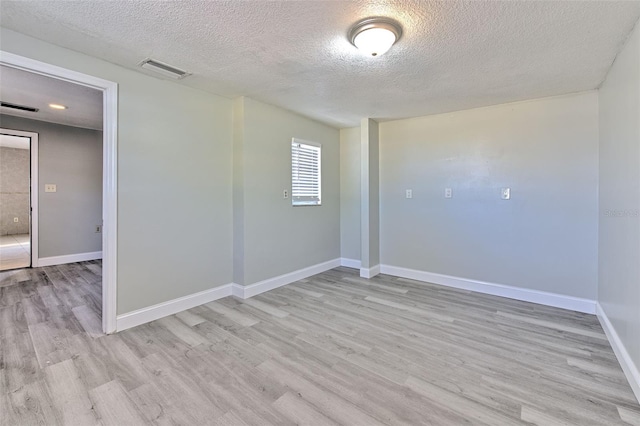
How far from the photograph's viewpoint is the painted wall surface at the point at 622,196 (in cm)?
182

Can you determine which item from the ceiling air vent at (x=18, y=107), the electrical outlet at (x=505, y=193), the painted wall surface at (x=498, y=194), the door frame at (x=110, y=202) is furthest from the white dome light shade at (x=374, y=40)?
the ceiling air vent at (x=18, y=107)

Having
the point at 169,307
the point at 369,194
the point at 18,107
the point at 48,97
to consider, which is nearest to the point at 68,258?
the point at 18,107

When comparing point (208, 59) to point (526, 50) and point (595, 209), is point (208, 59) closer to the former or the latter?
point (526, 50)

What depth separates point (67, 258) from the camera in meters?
5.03

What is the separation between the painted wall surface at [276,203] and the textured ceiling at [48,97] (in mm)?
1755

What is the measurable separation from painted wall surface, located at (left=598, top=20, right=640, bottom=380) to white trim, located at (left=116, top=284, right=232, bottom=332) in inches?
140

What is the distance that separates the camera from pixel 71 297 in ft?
11.0

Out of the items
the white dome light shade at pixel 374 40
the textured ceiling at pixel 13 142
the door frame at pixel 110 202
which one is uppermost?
the textured ceiling at pixel 13 142

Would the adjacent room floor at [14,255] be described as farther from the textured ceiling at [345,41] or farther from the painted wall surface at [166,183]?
the textured ceiling at [345,41]

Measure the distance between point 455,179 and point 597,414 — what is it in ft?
8.93

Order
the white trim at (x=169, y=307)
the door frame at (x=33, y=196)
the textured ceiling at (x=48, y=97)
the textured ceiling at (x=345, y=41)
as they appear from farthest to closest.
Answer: the door frame at (x=33, y=196) → the textured ceiling at (x=48, y=97) → the white trim at (x=169, y=307) → the textured ceiling at (x=345, y=41)

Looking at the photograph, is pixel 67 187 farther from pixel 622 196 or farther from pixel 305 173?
pixel 622 196

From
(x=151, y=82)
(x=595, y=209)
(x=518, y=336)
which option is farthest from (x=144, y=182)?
(x=595, y=209)

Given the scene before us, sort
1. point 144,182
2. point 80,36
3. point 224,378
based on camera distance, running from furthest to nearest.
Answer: point 144,182 < point 80,36 < point 224,378
